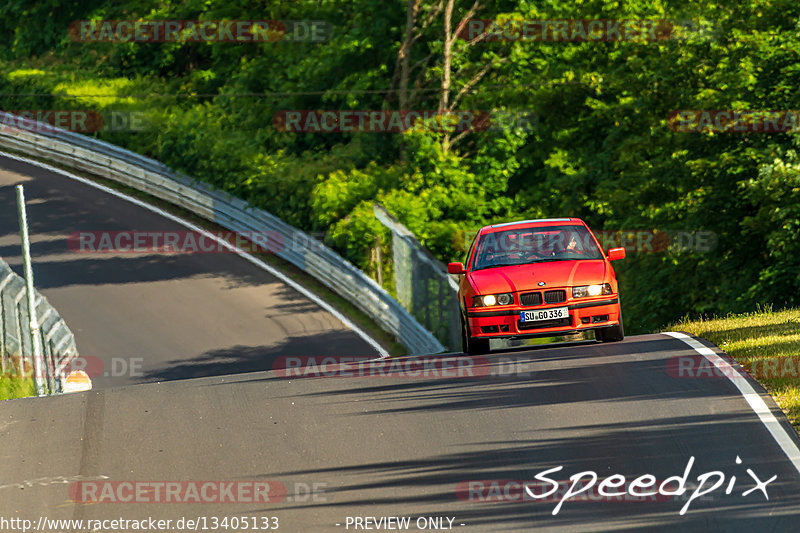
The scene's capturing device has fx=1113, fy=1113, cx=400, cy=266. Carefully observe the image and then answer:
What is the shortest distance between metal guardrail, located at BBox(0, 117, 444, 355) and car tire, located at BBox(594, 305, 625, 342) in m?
6.55

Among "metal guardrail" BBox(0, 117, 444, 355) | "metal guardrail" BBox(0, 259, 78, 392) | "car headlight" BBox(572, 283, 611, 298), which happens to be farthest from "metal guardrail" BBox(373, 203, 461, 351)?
"metal guardrail" BBox(0, 259, 78, 392)

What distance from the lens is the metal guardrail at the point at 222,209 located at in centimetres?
2550

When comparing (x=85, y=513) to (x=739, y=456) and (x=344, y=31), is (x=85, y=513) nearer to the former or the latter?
(x=739, y=456)

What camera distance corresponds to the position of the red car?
47.4 feet

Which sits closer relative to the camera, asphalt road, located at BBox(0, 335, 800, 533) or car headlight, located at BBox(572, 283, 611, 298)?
asphalt road, located at BBox(0, 335, 800, 533)

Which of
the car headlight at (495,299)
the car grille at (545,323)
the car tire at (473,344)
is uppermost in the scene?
the car headlight at (495,299)

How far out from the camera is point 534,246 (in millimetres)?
15773

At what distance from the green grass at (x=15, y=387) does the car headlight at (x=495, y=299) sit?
8187 mm

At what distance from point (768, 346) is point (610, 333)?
7.25ft

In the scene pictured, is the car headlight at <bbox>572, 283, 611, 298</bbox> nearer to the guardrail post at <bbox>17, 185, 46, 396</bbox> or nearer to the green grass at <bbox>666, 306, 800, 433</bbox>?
the green grass at <bbox>666, 306, 800, 433</bbox>

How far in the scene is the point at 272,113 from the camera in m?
39.1

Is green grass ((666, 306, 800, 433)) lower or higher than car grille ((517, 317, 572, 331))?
lower

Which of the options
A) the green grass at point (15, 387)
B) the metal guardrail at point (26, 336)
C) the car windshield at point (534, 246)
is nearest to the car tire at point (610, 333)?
the car windshield at point (534, 246)

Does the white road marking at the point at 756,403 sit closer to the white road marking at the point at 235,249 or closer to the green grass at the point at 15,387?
the green grass at the point at 15,387
